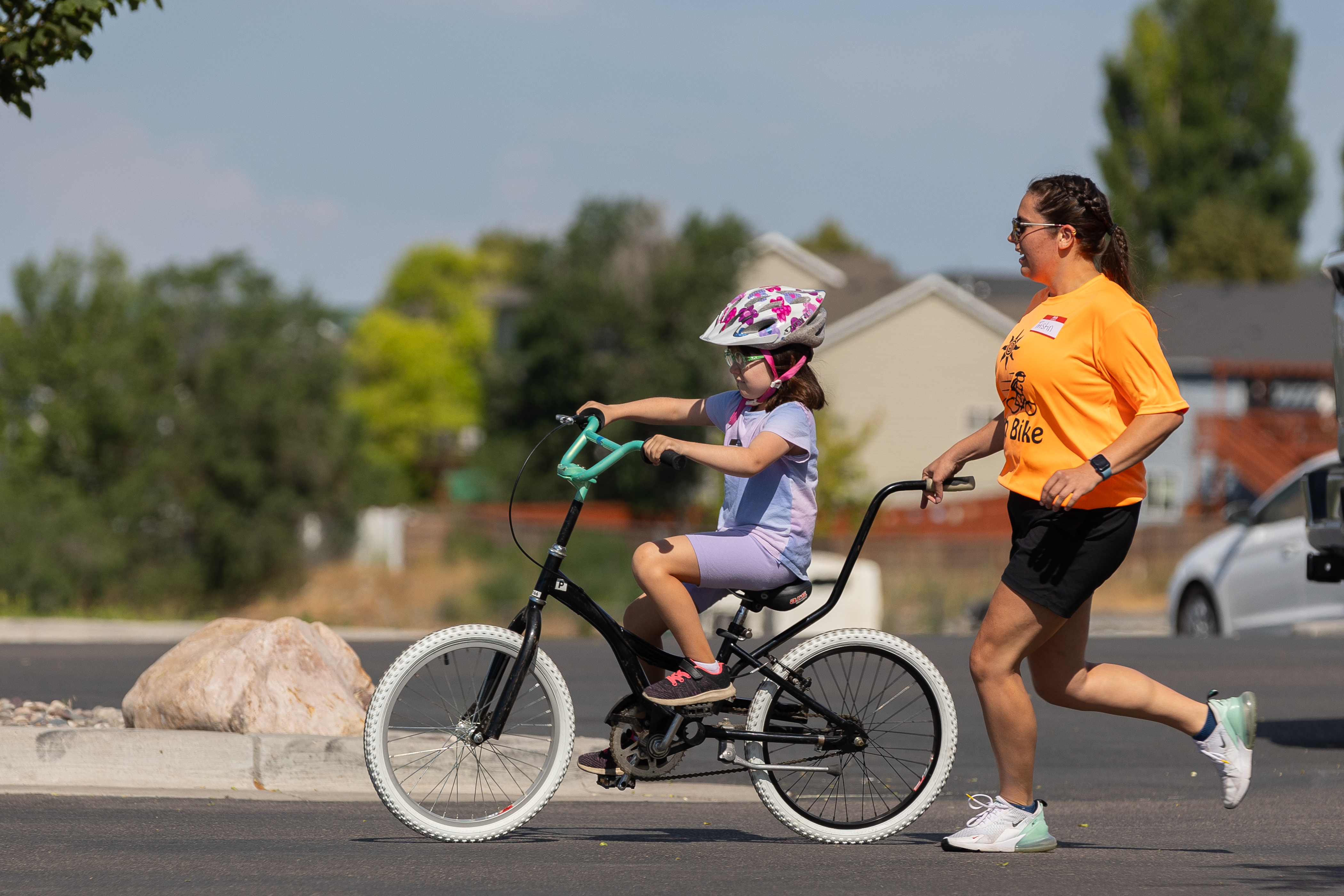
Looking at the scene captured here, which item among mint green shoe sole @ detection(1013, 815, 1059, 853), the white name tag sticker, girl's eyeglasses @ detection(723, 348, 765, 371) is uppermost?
the white name tag sticker

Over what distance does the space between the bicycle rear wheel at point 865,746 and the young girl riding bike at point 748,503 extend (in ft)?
0.86

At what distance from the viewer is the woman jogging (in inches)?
204

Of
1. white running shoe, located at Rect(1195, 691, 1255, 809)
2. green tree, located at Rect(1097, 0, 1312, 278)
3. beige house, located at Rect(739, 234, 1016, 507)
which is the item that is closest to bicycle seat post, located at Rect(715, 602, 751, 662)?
white running shoe, located at Rect(1195, 691, 1255, 809)

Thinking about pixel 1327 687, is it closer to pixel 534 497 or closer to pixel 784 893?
pixel 784 893

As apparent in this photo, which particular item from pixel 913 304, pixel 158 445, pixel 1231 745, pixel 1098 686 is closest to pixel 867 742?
pixel 1098 686

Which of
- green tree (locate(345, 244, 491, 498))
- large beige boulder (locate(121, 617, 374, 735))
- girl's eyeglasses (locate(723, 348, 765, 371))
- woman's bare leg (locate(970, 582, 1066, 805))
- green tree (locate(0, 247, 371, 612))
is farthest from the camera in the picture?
green tree (locate(345, 244, 491, 498))

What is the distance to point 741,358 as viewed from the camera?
5531 millimetres

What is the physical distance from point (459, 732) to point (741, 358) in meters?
1.52

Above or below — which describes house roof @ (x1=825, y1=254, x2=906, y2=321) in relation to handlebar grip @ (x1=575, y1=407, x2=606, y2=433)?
above

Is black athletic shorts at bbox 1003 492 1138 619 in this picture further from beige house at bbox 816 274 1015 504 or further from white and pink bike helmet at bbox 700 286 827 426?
beige house at bbox 816 274 1015 504

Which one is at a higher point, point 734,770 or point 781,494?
point 781,494

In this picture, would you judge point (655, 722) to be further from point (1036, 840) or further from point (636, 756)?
point (1036, 840)

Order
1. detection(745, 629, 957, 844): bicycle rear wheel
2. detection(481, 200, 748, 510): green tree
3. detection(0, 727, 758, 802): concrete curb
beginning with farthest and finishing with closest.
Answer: detection(481, 200, 748, 510): green tree, detection(0, 727, 758, 802): concrete curb, detection(745, 629, 957, 844): bicycle rear wheel

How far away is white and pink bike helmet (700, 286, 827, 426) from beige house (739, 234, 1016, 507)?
146 feet
